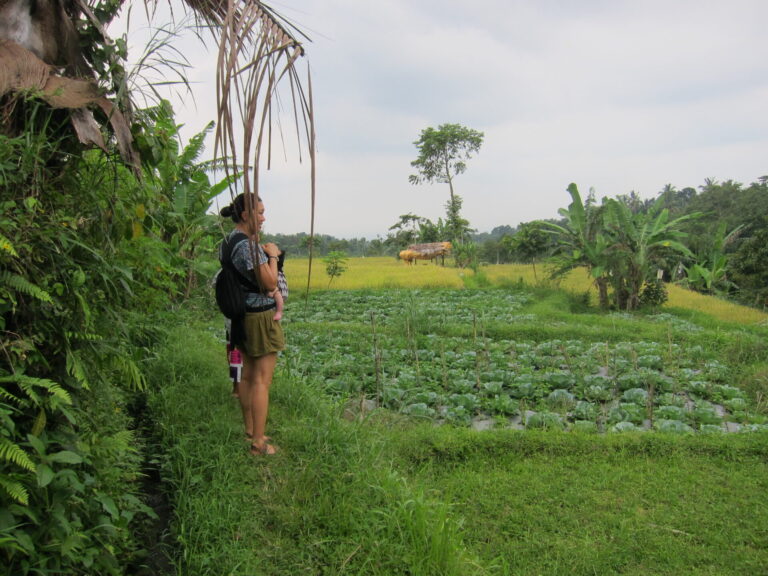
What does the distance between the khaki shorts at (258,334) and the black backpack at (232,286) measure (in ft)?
0.20

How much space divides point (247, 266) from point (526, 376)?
9.56 feet

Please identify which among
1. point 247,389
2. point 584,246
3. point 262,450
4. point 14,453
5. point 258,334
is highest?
point 584,246

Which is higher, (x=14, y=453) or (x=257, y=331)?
(x=257, y=331)

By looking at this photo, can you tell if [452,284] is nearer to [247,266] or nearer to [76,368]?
[247,266]

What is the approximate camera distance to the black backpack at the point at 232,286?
2.47 metres

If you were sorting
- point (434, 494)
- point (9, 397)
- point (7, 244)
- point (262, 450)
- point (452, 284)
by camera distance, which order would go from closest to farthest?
point (7, 244) < point (9, 397) < point (262, 450) < point (434, 494) < point (452, 284)

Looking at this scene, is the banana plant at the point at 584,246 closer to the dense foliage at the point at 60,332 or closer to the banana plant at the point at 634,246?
the banana plant at the point at 634,246

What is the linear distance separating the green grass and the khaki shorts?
1.74ft

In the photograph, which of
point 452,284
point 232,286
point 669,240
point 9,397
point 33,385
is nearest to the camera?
point 9,397

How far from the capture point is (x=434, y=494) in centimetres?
281

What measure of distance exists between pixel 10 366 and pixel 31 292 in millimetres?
260

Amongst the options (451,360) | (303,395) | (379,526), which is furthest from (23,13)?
(451,360)

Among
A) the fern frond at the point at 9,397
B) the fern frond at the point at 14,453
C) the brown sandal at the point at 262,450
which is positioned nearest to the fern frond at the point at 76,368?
the fern frond at the point at 9,397

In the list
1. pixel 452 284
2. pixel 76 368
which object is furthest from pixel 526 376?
pixel 452 284
